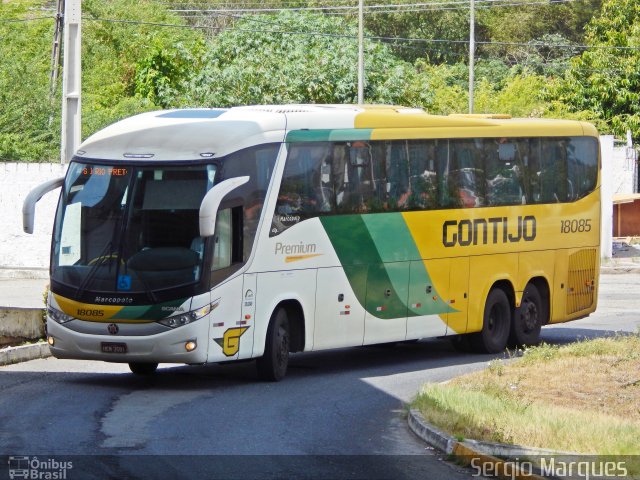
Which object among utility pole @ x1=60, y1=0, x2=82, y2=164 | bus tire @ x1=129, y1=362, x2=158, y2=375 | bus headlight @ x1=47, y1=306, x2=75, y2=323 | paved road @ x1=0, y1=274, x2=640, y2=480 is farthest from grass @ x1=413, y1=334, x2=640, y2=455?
utility pole @ x1=60, y1=0, x2=82, y2=164

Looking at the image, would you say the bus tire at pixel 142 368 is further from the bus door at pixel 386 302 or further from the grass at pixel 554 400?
the grass at pixel 554 400

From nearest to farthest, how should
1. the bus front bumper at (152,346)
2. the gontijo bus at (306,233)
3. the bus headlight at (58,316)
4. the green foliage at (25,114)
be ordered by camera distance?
1. the bus front bumper at (152,346)
2. the gontijo bus at (306,233)
3. the bus headlight at (58,316)
4. the green foliage at (25,114)

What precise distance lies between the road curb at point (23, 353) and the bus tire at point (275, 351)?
12.6ft

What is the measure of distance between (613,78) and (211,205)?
4581 centimetres

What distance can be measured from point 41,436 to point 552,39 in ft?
250

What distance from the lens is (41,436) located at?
12.5 meters

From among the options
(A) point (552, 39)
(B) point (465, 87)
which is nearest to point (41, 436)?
(B) point (465, 87)

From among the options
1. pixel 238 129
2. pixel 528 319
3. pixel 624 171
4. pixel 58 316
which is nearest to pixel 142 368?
pixel 58 316

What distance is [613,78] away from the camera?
5850 cm

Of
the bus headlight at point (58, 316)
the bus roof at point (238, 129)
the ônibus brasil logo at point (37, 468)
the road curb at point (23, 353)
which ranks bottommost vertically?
the road curb at point (23, 353)

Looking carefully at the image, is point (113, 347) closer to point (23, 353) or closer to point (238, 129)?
point (238, 129)

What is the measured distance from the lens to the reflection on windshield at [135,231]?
52.2 ft

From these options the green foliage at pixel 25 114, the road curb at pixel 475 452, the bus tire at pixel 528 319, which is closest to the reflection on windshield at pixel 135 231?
the road curb at pixel 475 452

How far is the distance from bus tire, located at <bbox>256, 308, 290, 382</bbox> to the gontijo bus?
3 centimetres
